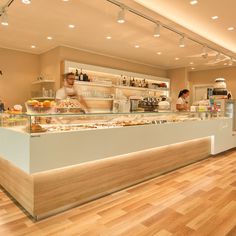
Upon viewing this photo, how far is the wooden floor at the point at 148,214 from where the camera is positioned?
216 cm

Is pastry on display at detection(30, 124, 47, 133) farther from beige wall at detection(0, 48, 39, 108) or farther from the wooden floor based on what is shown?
beige wall at detection(0, 48, 39, 108)

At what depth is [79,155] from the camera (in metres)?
2.52

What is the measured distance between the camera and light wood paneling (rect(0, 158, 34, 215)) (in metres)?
2.34

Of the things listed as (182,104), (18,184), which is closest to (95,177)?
(18,184)

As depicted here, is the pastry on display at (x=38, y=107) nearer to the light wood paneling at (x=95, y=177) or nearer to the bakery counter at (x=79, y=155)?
the bakery counter at (x=79, y=155)

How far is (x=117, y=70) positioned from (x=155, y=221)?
5.25 m

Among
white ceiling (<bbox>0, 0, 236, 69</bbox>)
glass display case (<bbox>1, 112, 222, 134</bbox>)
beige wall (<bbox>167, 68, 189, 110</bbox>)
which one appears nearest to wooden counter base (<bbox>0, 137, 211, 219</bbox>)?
glass display case (<bbox>1, 112, 222, 134</bbox>)

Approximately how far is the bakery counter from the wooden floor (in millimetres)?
158

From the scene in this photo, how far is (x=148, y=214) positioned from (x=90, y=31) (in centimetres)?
383

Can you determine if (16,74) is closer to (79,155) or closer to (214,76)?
(79,155)

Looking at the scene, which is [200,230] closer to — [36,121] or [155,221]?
[155,221]

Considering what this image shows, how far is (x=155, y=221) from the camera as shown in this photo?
7.67 feet

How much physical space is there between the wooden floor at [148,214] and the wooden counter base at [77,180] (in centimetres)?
11

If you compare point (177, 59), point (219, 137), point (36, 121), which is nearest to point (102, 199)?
point (36, 121)
